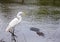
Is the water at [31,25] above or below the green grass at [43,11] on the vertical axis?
above

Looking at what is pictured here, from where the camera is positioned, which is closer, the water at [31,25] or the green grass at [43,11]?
the water at [31,25]

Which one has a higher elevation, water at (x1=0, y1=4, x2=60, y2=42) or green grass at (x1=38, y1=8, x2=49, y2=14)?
water at (x1=0, y1=4, x2=60, y2=42)

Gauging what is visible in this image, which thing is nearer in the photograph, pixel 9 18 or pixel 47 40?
pixel 47 40

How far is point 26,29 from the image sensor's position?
559cm

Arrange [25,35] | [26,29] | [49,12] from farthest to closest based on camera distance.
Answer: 1. [49,12]
2. [26,29]
3. [25,35]

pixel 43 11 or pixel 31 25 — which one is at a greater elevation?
pixel 31 25

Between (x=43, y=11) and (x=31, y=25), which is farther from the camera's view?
(x=43, y=11)

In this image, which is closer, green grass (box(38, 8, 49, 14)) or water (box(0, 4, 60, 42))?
water (box(0, 4, 60, 42))

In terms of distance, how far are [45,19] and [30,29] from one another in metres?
1.35

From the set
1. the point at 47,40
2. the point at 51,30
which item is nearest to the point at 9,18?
the point at 51,30

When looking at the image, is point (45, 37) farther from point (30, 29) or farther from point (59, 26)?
point (59, 26)

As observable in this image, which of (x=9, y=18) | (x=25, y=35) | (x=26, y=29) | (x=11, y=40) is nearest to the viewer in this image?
(x=11, y=40)

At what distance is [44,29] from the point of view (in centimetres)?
569

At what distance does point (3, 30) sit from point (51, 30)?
141 centimetres
